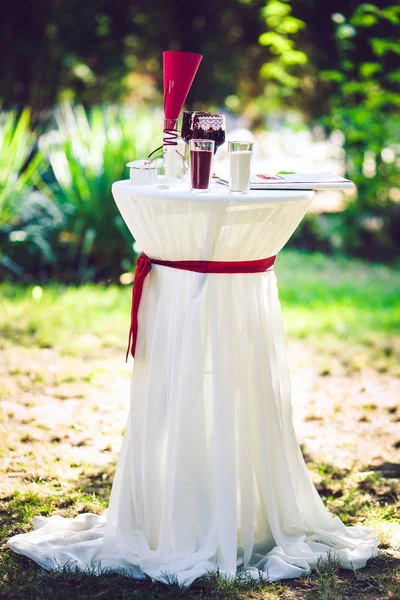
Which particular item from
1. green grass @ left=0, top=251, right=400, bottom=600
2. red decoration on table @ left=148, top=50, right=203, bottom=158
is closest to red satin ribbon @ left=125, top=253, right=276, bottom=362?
red decoration on table @ left=148, top=50, right=203, bottom=158

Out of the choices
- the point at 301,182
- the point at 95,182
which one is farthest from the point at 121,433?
the point at 95,182

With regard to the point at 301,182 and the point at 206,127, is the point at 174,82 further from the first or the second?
the point at 301,182

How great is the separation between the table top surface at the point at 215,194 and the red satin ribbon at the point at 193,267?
0.20 metres

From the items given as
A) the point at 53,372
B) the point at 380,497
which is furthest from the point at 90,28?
the point at 380,497

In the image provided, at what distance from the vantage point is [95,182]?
6.32 metres

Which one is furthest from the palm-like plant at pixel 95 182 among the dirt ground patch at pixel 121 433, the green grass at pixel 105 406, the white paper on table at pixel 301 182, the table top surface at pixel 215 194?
the table top surface at pixel 215 194

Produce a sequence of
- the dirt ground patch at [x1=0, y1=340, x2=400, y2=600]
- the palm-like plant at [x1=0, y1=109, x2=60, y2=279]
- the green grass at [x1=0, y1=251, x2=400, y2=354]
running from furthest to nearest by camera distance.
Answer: the palm-like plant at [x1=0, y1=109, x2=60, y2=279] → the green grass at [x1=0, y1=251, x2=400, y2=354] → the dirt ground patch at [x1=0, y1=340, x2=400, y2=600]

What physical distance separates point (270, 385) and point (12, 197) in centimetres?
401

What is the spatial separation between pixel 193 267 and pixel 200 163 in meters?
0.30

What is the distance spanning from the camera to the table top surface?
6.93 ft

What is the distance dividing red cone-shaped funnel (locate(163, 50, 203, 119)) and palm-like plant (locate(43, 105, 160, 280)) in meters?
3.90

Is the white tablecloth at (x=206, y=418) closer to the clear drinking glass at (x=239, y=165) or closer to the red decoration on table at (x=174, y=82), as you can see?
the clear drinking glass at (x=239, y=165)

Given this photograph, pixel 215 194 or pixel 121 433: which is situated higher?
pixel 215 194

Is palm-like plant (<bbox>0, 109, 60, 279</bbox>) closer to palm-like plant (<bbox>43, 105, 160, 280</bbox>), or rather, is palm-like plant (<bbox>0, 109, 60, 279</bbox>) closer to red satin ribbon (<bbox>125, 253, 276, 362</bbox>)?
palm-like plant (<bbox>43, 105, 160, 280</bbox>)
